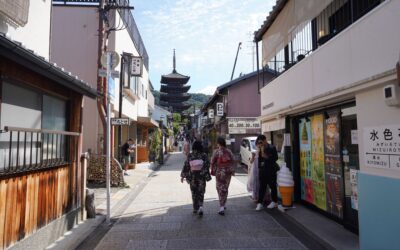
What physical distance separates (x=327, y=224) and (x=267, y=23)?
624 cm

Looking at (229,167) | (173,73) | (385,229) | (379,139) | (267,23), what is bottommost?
(385,229)

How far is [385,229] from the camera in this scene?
15.3ft

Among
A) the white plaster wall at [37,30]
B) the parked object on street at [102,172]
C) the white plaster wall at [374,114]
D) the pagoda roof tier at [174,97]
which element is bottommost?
the parked object on street at [102,172]

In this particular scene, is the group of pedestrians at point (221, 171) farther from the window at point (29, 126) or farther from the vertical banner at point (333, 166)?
the window at point (29, 126)

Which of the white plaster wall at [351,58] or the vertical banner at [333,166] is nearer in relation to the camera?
the white plaster wall at [351,58]

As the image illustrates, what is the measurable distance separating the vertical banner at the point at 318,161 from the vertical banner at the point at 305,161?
9.3 inches

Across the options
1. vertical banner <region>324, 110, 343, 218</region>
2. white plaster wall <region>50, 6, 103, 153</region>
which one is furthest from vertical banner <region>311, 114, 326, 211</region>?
white plaster wall <region>50, 6, 103, 153</region>

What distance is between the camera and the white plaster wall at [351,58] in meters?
4.59

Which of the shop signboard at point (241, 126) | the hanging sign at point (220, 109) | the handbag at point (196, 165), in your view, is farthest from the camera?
the hanging sign at point (220, 109)

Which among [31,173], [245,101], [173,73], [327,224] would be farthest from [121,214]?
[173,73]

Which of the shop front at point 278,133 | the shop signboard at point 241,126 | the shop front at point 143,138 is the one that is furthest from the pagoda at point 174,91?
the shop front at point 278,133

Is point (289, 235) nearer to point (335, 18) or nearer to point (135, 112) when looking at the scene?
point (335, 18)

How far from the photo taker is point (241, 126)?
1093 inches

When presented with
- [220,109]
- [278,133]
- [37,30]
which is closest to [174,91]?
[220,109]
